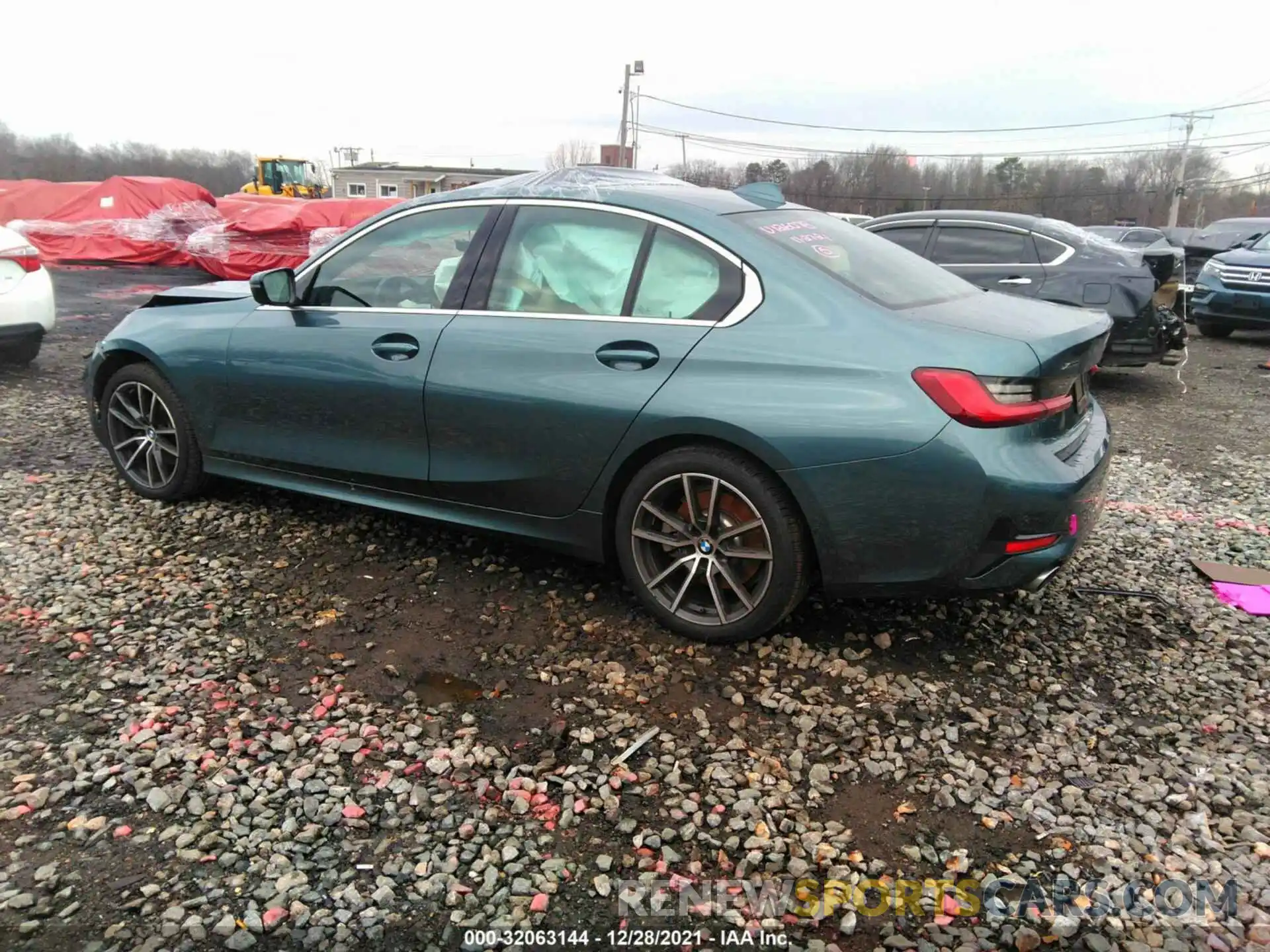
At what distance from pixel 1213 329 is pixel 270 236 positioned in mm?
14955

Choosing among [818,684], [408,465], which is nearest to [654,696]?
[818,684]

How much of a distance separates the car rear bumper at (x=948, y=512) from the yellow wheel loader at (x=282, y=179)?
34.8 m

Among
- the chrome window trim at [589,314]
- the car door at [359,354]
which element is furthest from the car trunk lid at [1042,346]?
the car door at [359,354]

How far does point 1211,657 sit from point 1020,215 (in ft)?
20.1

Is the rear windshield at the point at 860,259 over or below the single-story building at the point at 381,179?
over

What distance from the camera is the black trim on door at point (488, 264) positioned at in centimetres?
367

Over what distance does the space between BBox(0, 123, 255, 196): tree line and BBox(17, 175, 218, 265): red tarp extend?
31746mm

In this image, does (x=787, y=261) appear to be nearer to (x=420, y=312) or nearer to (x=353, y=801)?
(x=420, y=312)

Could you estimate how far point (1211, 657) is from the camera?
133 inches

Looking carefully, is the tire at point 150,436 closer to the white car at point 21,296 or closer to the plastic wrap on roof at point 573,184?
the plastic wrap on roof at point 573,184

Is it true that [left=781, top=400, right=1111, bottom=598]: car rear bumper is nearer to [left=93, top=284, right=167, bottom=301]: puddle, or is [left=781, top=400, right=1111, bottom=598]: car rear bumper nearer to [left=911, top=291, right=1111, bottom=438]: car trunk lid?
[left=911, top=291, right=1111, bottom=438]: car trunk lid

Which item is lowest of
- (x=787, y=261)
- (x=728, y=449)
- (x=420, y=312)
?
(x=728, y=449)

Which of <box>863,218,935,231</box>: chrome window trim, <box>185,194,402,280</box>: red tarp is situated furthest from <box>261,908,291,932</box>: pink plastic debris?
<box>185,194,402,280</box>: red tarp

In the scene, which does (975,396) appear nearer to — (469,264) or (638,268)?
(638,268)
